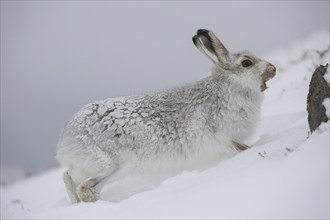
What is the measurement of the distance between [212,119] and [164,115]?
25.1 inches

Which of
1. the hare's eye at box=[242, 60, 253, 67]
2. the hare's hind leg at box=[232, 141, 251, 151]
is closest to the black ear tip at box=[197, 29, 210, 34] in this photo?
the hare's eye at box=[242, 60, 253, 67]

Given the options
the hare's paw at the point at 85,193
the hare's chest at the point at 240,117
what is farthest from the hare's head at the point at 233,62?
the hare's paw at the point at 85,193

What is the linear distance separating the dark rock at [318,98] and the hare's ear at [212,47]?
6.51 ft

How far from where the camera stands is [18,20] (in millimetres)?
134000

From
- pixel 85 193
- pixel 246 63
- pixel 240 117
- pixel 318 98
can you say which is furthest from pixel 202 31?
pixel 85 193

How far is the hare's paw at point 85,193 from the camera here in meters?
5.45

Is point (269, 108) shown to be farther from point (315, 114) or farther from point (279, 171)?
point (279, 171)

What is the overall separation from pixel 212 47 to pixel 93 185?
2.52m

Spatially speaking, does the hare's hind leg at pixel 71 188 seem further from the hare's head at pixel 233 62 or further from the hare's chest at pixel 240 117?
the hare's head at pixel 233 62

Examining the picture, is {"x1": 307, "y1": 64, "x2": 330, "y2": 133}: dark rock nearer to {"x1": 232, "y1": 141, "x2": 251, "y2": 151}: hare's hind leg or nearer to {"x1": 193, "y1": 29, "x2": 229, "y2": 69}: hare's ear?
{"x1": 232, "y1": 141, "x2": 251, "y2": 151}: hare's hind leg

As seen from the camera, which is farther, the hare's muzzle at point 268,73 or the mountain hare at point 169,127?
the hare's muzzle at point 268,73

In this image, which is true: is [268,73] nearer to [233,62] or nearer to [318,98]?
[233,62]

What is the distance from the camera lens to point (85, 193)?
546 cm

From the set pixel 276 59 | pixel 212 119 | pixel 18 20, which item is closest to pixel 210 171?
pixel 212 119
